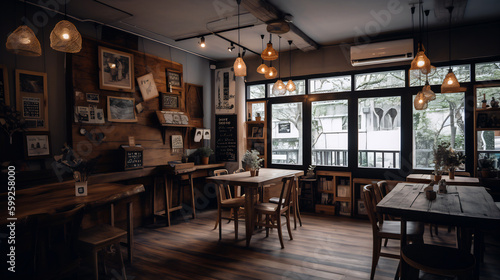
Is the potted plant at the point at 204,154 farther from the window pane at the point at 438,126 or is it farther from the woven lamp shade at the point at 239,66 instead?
the window pane at the point at 438,126

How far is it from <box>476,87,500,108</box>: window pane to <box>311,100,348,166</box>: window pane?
2144mm

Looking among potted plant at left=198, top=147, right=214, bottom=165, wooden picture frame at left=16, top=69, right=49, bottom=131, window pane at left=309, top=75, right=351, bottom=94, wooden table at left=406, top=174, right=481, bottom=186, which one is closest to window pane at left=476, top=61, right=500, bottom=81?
wooden table at left=406, top=174, right=481, bottom=186

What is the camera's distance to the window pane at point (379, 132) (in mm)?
5504

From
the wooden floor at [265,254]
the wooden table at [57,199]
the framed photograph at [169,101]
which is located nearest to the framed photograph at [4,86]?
the wooden table at [57,199]

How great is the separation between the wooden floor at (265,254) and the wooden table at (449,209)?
876mm

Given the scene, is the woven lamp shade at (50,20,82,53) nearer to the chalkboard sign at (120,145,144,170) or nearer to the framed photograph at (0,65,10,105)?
the framed photograph at (0,65,10,105)

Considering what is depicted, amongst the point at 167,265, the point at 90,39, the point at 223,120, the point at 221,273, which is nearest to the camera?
the point at 221,273

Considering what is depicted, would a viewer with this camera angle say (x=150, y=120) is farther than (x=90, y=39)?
Yes

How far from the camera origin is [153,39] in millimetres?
5379

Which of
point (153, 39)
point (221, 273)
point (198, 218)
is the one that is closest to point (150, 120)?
point (153, 39)

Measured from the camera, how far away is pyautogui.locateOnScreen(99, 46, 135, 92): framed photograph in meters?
4.54

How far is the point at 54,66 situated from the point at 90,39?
2.19ft

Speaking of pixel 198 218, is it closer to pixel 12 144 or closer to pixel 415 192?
pixel 12 144

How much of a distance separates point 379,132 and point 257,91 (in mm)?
2787
